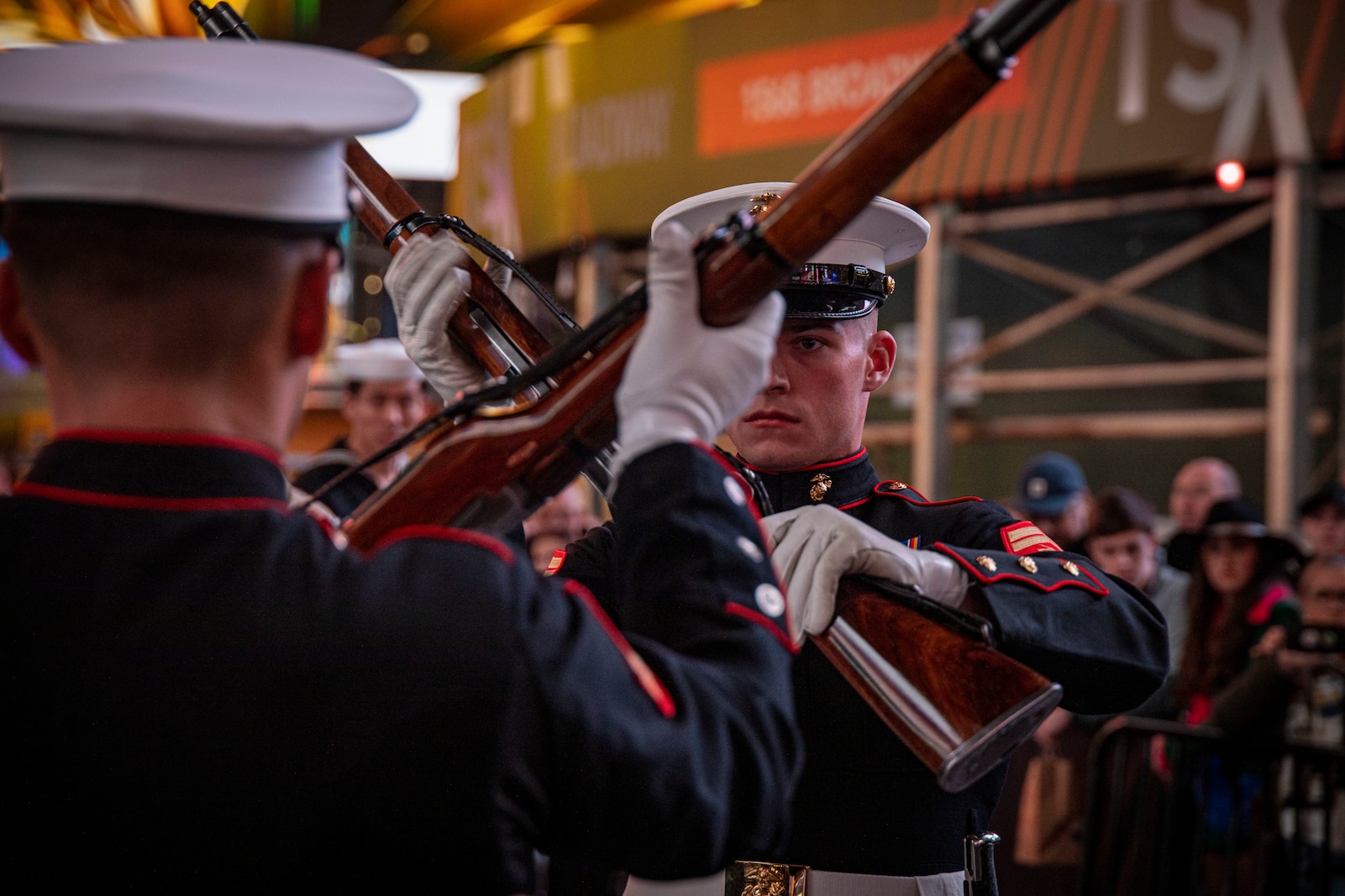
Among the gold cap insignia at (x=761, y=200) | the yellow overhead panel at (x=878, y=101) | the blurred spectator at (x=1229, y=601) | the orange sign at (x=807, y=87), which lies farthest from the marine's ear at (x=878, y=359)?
the orange sign at (x=807, y=87)

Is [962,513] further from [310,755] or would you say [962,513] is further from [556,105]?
[556,105]

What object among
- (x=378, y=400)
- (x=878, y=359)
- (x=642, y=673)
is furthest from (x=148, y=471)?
(x=378, y=400)

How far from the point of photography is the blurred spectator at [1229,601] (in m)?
4.55

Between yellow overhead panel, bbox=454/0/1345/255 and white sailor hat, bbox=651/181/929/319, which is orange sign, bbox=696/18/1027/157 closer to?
yellow overhead panel, bbox=454/0/1345/255

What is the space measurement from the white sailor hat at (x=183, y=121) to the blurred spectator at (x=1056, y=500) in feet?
16.0

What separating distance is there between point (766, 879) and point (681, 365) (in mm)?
992

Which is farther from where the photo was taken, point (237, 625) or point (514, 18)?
point (514, 18)

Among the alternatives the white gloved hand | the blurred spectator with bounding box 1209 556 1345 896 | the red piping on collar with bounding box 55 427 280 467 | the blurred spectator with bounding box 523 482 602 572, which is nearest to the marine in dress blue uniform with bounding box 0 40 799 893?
the red piping on collar with bounding box 55 427 280 467

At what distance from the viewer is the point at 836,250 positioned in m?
2.17

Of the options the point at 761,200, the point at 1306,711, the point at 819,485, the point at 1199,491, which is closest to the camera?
the point at 761,200

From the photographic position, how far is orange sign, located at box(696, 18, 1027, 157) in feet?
23.0

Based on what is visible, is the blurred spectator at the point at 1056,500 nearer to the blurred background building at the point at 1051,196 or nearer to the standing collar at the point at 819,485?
the blurred background building at the point at 1051,196

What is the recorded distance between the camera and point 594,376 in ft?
4.55

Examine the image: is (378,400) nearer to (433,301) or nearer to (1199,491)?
(433,301)
